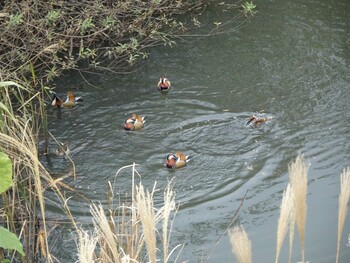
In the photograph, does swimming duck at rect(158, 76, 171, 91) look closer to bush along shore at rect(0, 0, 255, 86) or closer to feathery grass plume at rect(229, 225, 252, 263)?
bush along shore at rect(0, 0, 255, 86)

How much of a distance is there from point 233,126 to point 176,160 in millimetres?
871

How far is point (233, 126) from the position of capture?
683 centimetres

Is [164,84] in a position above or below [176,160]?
above

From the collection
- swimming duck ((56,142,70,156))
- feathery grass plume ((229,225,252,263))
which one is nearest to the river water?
swimming duck ((56,142,70,156))

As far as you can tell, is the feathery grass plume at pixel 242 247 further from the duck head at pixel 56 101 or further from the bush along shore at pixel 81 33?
the duck head at pixel 56 101

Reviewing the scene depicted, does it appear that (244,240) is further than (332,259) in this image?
No

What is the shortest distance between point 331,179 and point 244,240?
141 inches

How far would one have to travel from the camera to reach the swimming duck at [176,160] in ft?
20.4

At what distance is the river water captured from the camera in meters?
5.46

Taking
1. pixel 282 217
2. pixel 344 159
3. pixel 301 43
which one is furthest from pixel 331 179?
pixel 282 217

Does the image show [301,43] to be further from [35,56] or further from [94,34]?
[35,56]

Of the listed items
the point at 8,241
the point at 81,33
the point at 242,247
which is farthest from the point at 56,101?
the point at 242,247

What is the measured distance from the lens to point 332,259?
490cm

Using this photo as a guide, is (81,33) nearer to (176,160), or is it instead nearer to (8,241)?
(176,160)
